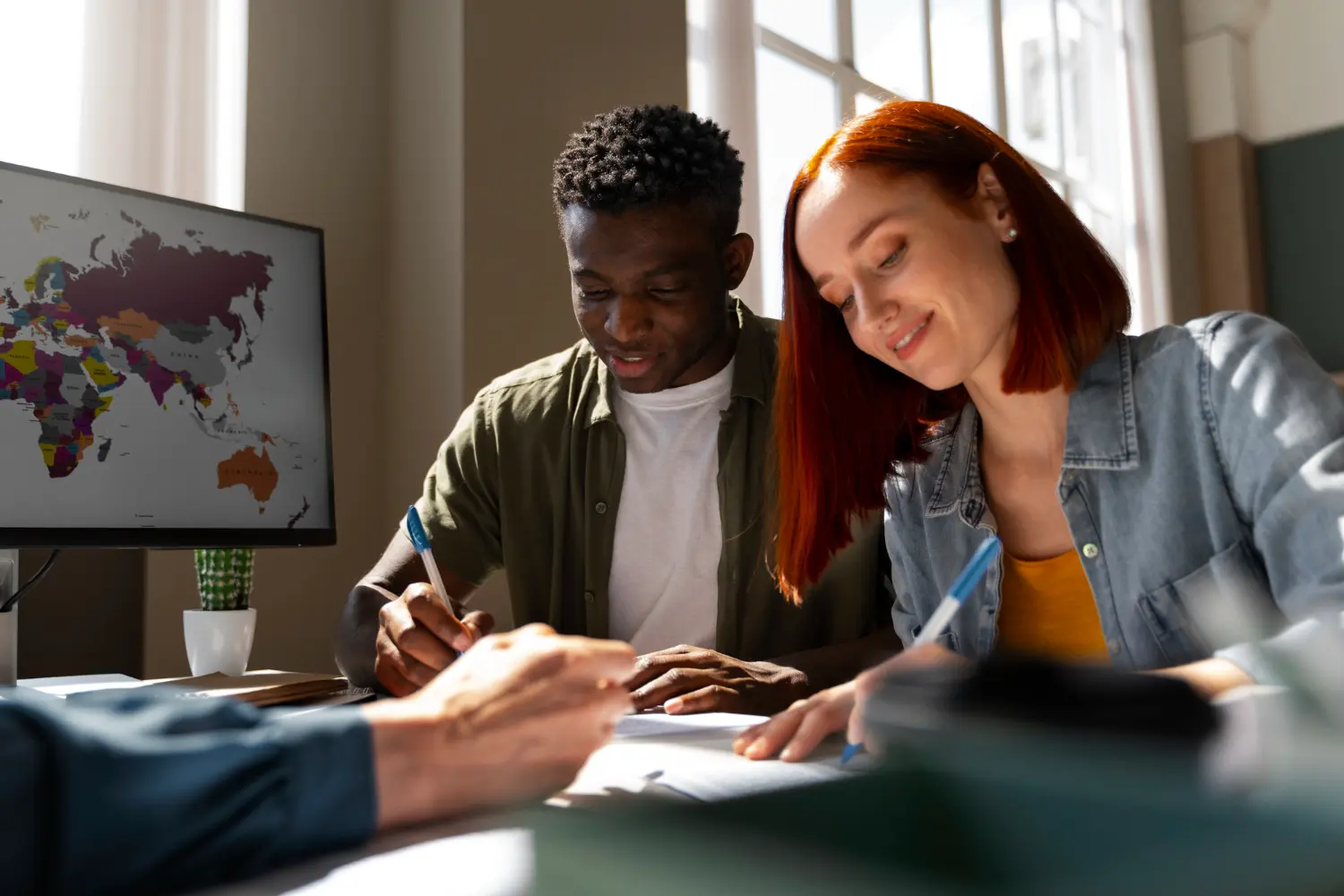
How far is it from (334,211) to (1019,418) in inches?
53.0

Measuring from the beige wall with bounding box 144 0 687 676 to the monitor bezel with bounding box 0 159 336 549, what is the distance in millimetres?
552

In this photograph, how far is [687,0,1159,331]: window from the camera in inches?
114

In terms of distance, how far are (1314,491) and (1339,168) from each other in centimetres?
508

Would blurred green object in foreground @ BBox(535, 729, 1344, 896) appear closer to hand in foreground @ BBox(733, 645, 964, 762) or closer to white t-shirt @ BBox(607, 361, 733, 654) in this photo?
hand in foreground @ BBox(733, 645, 964, 762)

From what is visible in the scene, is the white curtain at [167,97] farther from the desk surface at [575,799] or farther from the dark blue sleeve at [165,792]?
the dark blue sleeve at [165,792]

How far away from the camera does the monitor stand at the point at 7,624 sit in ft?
3.85

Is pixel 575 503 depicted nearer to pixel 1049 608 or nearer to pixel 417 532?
pixel 417 532

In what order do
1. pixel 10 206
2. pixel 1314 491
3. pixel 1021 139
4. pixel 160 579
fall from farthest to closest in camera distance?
pixel 1021 139 → pixel 160 579 → pixel 10 206 → pixel 1314 491

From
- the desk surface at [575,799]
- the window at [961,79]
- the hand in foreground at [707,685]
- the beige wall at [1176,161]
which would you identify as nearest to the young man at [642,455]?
the hand in foreground at [707,685]

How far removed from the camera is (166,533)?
120 cm

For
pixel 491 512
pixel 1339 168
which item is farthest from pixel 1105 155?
pixel 491 512

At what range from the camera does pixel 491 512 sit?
152 cm

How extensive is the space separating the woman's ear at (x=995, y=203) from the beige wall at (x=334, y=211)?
1.28 meters

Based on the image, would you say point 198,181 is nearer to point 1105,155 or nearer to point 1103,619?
point 1103,619
